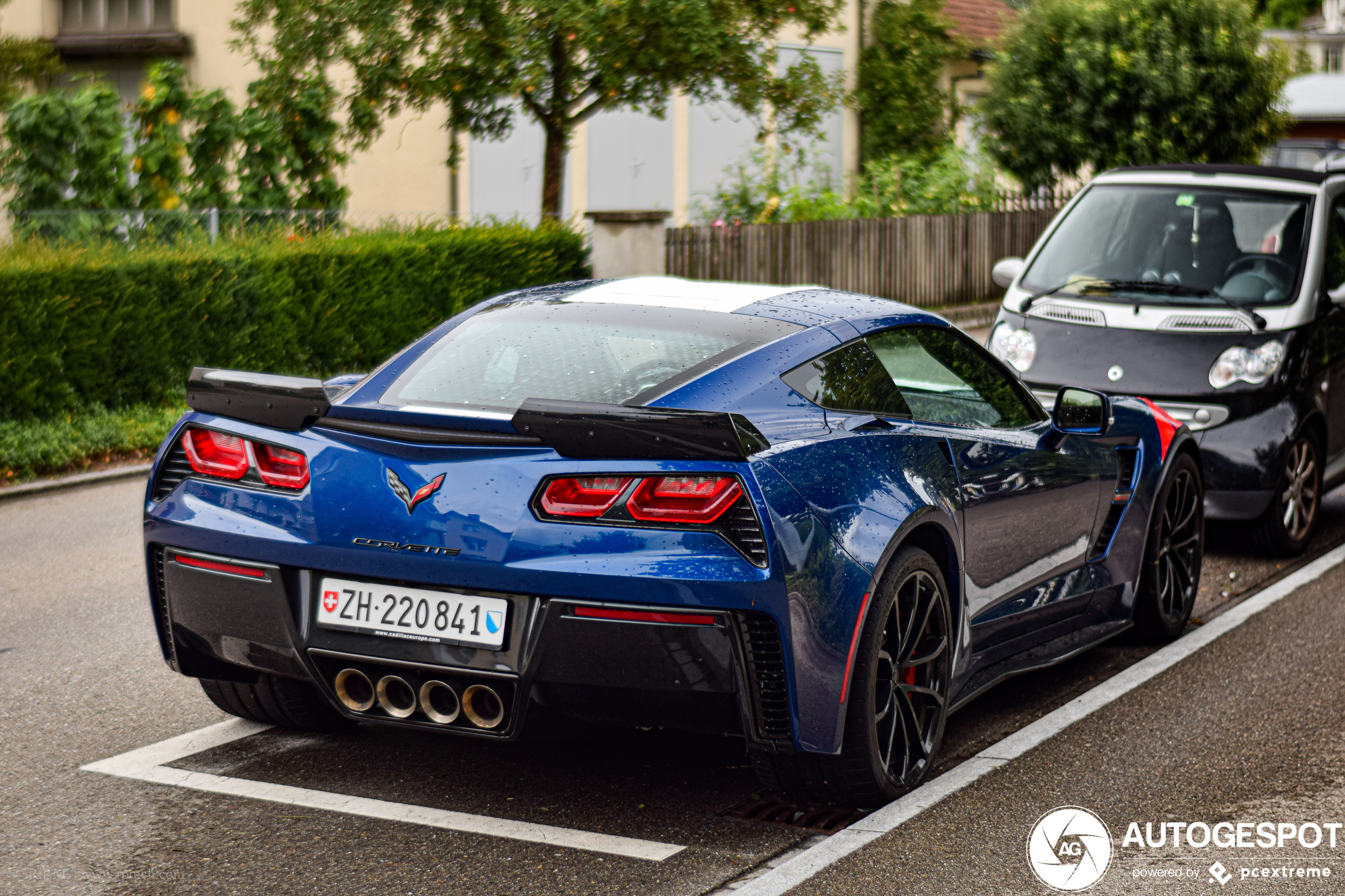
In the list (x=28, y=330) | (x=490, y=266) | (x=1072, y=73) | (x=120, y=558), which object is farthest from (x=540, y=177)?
(x=120, y=558)

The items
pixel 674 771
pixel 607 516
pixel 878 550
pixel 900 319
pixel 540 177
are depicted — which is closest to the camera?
pixel 607 516

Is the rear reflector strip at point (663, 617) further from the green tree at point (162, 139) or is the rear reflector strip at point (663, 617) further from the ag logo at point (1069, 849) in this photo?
the green tree at point (162, 139)

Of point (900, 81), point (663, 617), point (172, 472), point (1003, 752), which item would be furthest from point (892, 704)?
point (900, 81)

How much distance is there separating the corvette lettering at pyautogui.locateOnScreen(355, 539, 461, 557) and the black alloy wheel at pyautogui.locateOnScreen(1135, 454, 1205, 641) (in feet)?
10.9

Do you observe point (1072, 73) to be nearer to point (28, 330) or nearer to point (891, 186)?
point (891, 186)

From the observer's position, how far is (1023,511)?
544cm

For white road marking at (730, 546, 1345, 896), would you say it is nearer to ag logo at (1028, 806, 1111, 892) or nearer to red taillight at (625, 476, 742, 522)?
ag logo at (1028, 806, 1111, 892)

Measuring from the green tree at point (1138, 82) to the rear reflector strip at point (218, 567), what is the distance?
20618 millimetres

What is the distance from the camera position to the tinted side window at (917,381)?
4.78 m

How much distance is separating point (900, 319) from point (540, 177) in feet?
68.8

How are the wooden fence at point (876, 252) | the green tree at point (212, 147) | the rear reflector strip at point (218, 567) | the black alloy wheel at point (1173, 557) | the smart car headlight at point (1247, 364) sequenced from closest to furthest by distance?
the rear reflector strip at point (218, 567)
the black alloy wheel at point (1173, 557)
the smart car headlight at point (1247, 364)
the green tree at point (212, 147)
the wooden fence at point (876, 252)

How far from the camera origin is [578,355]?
492cm

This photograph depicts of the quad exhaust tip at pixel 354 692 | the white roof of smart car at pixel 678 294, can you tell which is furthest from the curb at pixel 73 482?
the quad exhaust tip at pixel 354 692

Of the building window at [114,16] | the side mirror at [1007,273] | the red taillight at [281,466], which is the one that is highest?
the building window at [114,16]
